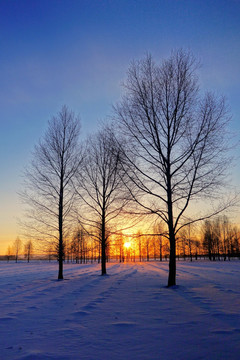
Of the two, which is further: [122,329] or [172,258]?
[172,258]

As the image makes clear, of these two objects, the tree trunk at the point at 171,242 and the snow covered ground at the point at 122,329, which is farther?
the tree trunk at the point at 171,242

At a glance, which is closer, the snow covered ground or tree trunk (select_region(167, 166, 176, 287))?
the snow covered ground

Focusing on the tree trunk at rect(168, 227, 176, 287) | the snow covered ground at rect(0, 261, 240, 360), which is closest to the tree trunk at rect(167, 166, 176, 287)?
the tree trunk at rect(168, 227, 176, 287)

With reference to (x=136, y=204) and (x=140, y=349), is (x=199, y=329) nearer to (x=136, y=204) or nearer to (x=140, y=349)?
(x=140, y=349)

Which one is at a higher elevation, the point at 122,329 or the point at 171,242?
the point at 171,242

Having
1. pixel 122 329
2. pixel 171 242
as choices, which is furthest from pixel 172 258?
pixel 122 329

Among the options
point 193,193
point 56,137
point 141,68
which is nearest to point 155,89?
point 141,68

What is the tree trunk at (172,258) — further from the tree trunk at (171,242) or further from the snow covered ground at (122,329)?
the snow covered ground at (122,329)

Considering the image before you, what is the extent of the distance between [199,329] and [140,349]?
1.38 metres

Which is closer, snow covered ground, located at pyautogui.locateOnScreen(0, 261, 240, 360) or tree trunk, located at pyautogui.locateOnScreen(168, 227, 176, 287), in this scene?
snow covered ground, located at pyautogui.locateOnScreen(0, 261, 240, 360)

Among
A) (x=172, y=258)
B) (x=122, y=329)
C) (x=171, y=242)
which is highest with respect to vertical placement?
(x=171, y=242)

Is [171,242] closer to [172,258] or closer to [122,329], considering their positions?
[172,258]

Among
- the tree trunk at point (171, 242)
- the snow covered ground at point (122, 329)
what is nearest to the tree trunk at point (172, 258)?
the tree trunk at point (171, 242)

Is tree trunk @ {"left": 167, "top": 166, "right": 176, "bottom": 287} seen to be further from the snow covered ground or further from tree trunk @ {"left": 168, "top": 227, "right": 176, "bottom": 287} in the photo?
the snow covered ground
